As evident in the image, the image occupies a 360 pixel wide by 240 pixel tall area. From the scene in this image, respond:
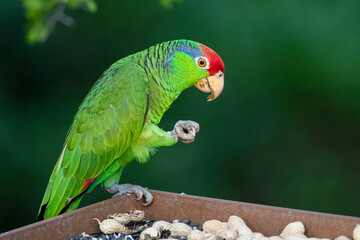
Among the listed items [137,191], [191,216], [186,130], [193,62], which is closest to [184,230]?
[191,216]

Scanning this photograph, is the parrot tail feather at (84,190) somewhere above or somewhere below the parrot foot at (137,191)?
below

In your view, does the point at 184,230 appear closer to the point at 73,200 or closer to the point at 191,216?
the point at 191,216

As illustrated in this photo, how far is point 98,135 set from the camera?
2289mm

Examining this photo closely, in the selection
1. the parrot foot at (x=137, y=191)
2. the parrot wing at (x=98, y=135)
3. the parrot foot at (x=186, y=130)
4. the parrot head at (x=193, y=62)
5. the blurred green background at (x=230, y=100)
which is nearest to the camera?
the parrot foot at (x=137, y=191)

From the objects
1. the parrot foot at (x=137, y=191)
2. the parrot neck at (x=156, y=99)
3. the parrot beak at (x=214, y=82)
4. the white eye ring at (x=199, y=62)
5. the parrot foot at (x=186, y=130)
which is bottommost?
the parrot foot at (x=137, y=191)

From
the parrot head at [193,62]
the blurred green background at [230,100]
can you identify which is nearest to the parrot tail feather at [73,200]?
the parrot head at [193,62]

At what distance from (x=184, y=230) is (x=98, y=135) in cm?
67

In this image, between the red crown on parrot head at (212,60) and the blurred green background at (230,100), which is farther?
the blurred green background at (230,100)

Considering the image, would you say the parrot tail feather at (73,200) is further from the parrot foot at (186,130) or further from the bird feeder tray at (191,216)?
the parrot foot at (186,130)

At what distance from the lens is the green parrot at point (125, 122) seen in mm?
2238

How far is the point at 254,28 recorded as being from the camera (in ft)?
11.9

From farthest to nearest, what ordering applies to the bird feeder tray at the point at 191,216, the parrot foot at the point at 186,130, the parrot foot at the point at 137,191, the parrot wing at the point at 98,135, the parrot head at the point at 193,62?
the parrot head at the point at 193,62
the parrot foot at the point at 186,130
the parrot wing at the point at 98,135
the parrot foot at the point at 137,191
the bird feeder tray at the point at 191,216

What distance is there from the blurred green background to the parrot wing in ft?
Answer: 4.38

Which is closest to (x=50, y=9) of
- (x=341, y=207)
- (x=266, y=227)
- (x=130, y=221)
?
(x=130, y=221)
